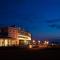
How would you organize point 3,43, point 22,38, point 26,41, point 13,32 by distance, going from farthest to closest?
1. point 26,41
2. point 22,38
3. point 13,32
4. point 3,43

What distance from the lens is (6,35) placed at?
3403 inches

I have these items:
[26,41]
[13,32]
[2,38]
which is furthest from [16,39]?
[26,41]

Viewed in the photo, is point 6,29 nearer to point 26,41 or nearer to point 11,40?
point 11,40

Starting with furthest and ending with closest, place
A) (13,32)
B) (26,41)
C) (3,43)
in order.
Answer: (26,41)
(13,32)
(3,43)

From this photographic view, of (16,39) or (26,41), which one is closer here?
(16,39)

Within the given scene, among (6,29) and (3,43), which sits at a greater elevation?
(6,29)

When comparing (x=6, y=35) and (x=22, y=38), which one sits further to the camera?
(x=22, y=38)

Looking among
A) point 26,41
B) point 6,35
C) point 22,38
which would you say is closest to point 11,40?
point 6,35

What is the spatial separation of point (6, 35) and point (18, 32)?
35.5 ft

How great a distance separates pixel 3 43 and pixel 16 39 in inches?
398

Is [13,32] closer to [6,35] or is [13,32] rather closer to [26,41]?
[6,35]

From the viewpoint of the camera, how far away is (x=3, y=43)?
84250 mm

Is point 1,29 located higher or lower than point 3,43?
higher

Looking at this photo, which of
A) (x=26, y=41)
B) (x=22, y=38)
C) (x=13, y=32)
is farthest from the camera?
(x=26, y=41)
